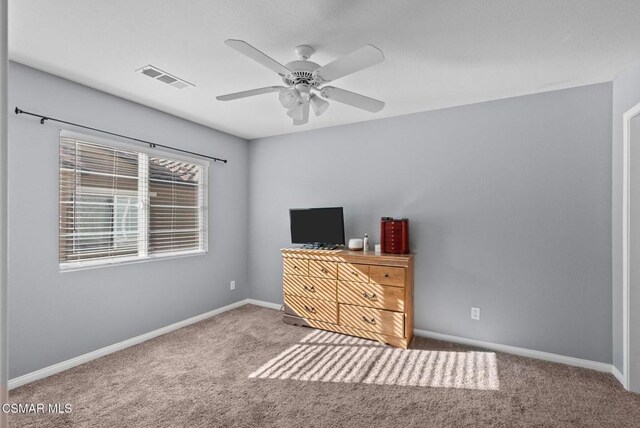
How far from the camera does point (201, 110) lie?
3.56 m

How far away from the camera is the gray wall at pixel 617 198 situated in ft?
8.33

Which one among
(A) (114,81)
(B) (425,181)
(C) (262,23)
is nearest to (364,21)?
(C) (262,23)

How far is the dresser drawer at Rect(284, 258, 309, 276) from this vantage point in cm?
381

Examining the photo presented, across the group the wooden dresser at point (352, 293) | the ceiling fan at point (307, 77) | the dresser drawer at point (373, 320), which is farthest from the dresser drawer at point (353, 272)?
the ceiling fan at point (307, 77)

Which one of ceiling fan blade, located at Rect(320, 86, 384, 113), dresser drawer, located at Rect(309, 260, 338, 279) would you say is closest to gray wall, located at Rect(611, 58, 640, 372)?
ceiling fan blade, located at Rect(320, 86, 384, 113)

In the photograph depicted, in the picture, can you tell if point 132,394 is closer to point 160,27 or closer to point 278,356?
point 278,356

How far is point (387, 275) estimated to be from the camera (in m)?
3.28

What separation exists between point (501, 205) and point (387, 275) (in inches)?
52.6

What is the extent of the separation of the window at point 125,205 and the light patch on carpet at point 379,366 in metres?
1.88

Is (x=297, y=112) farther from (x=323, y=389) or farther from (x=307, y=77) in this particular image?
(x=323, y=389)

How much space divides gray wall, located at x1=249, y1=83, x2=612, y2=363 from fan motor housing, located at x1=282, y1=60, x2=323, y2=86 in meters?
1.75

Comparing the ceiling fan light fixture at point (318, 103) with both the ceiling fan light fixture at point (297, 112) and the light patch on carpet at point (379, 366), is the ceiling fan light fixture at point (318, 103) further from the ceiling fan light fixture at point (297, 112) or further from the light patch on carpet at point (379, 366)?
the light patch on carpet at point (379, 366)

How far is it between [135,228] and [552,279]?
4207 millimetres

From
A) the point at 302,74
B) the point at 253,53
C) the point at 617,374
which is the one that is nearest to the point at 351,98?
the point at 302,74
